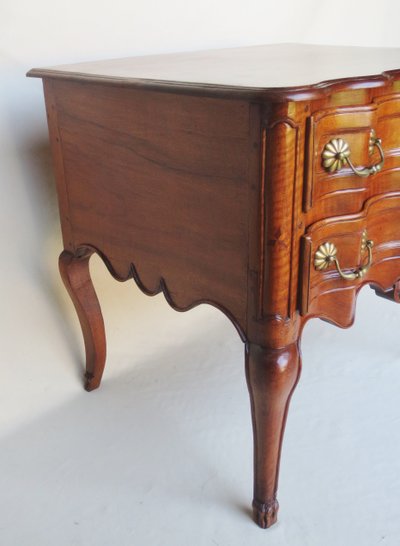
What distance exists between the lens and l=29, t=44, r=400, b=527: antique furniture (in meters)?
0.87

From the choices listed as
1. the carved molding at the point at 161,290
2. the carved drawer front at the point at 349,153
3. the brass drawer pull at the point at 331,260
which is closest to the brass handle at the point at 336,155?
the carved drawer front at the point at 349,153

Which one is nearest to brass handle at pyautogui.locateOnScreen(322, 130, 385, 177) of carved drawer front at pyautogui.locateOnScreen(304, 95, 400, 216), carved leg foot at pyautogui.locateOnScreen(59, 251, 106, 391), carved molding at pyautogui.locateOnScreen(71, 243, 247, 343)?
carved drawer front at pyautogui.locateOnScreen(304, 95, 400, 216)

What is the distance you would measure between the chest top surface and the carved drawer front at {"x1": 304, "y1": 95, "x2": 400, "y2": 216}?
0.16 feet

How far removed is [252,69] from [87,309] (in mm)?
621

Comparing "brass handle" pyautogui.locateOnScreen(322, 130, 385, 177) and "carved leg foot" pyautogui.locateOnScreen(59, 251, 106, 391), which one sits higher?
"brass handle" pyautogui.locateOnScreen(322, 130, 385, 177)

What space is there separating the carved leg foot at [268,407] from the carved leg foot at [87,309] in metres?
0.49

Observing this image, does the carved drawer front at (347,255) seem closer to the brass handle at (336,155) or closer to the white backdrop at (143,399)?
the brass handle at (336,155)

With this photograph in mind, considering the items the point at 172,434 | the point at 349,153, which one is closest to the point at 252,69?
the point at 349,153

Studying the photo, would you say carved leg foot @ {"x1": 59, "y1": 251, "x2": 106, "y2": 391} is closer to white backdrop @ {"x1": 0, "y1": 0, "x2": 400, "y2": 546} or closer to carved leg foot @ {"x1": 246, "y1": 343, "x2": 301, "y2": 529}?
white backdrop @ {"x1": 0, "y1": 0, "x2": 400, "y2": 546}

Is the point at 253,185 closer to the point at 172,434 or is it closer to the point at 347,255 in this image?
the point at 347,255

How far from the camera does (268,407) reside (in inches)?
39.4

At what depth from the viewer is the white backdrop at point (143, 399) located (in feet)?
3.67

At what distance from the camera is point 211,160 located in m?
0.93

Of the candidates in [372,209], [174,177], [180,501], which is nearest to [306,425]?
[180,501]
